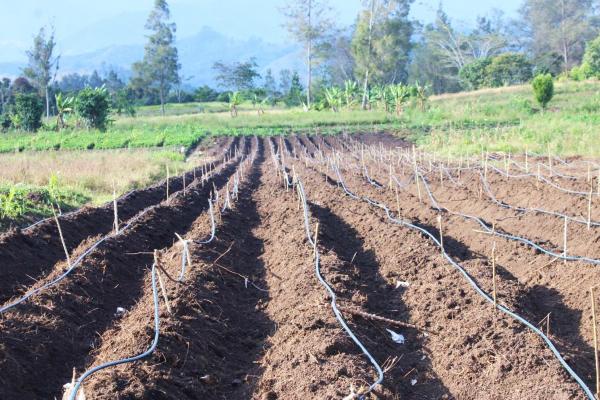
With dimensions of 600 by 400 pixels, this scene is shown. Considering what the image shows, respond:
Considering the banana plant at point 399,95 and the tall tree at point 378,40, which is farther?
the tall tree at point 378,40

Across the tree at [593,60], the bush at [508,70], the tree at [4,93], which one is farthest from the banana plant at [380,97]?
the tree at [4,93]

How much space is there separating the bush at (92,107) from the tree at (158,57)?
24.1 meters

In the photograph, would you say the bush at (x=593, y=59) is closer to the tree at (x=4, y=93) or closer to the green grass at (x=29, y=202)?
the green grass at (x=29, y=202)

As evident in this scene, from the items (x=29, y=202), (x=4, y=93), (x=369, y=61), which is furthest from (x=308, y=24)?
(x=29, y=202)

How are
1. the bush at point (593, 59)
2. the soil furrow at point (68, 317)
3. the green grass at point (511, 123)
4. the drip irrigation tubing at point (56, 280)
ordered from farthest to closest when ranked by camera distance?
the bush at point (593, 59) → the green grass at point (511, 123) → the drip irrigation tubing at point (56, 280) → the soil furrow at point (68, 317)

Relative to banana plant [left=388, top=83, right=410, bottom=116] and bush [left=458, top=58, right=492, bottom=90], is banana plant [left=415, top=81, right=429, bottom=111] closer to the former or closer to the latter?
banana plant [left=388, top=83, right=410, bottom=116]

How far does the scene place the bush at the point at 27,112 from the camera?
1490 inches

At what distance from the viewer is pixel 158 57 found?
62.2 metres

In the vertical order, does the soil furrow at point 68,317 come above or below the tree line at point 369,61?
below

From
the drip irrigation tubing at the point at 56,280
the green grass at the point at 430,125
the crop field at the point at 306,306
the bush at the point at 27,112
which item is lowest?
the crop field at the point at 306,306

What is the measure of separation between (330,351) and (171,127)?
3671cm

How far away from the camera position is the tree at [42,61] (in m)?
52.1

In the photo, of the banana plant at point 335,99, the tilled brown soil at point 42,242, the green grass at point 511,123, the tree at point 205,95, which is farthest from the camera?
the tree at point 205,95

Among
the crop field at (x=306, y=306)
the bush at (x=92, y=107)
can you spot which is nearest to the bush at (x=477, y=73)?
the bush at (x=92, y=107)
